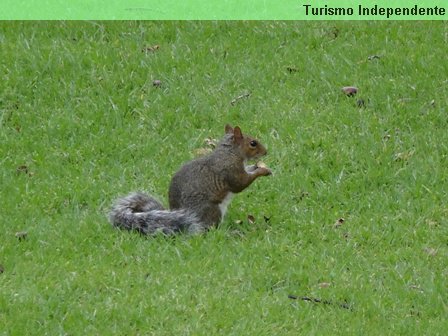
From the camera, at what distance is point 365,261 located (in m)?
7.30

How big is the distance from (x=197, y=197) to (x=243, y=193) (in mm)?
804

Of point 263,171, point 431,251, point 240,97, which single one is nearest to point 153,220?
point 263,171

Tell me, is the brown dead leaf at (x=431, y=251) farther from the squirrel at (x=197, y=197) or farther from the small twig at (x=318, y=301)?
the squirrel at (x=197, y=197)

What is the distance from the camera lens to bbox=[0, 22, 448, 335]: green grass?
6629 mm

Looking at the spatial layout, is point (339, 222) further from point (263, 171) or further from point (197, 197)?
point (197, 197)

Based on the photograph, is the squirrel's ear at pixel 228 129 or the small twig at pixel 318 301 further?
the squirrel's ear at pixel 228 129

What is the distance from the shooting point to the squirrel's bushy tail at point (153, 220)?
754 cm

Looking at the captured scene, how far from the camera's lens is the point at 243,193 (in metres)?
8.41

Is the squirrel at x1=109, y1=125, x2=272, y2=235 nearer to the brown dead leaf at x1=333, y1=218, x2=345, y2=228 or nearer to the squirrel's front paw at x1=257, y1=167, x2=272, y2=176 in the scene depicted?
the squirrel's front paw at x1=257, y1=167, x2=272, y2=176
